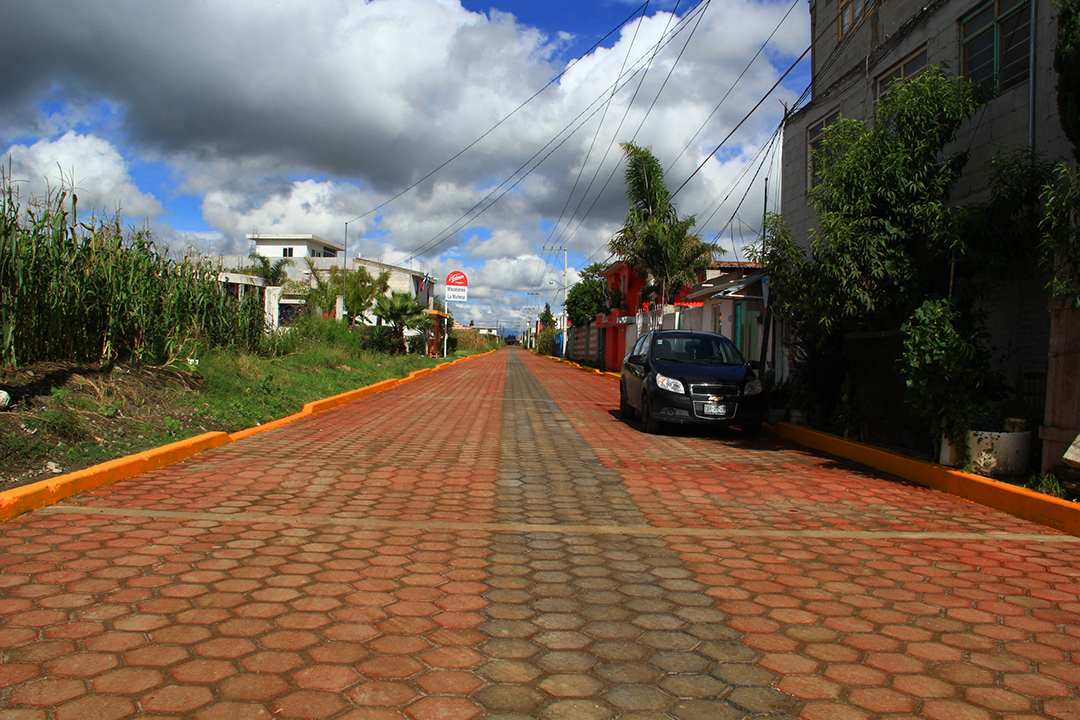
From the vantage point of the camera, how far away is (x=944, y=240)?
7.13 meters

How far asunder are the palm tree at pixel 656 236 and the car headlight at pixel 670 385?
14409 millimetres

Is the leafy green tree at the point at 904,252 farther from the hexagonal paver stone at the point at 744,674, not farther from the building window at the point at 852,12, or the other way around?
the building window at the point at 852,12

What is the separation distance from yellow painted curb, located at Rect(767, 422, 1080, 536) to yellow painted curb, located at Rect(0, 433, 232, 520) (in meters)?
7.73

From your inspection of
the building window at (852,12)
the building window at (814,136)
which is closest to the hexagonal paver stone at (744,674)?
the building window at (814,136)

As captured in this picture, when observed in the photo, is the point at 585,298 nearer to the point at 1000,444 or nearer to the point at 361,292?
the point at 361,292

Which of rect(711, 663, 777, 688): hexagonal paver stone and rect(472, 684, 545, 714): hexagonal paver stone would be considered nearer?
rect(472, 684, 545, 714): hexagonal paver stone

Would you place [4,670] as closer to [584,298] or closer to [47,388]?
[47,388]

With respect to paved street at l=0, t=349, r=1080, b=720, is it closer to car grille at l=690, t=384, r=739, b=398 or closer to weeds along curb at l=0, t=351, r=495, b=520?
weeds along curb at l=0, t=351, r=495, b=520

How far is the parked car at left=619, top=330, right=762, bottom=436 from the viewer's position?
1027cm

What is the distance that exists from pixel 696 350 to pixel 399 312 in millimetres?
23158

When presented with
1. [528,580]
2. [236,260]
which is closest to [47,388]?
[528,580]

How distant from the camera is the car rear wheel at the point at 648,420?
1079cm

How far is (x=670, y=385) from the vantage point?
10492 millimetres

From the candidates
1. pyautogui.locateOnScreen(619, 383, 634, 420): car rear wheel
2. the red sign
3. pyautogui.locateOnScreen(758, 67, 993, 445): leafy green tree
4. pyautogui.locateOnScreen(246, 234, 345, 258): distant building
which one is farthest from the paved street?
pyautogui.locateOnScreen(246, 234, 345, 258): distant building
